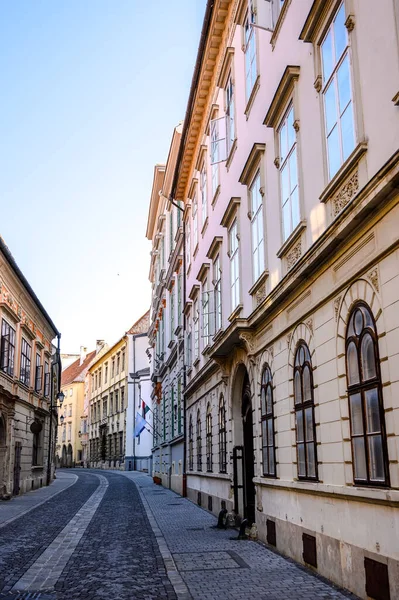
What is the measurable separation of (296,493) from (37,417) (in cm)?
2531

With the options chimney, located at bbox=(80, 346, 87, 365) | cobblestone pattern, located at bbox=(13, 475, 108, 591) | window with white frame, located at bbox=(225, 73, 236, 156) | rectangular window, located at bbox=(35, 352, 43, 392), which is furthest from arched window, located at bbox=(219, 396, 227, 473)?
chimney, located at bbox=(80, 346, 87, 365)

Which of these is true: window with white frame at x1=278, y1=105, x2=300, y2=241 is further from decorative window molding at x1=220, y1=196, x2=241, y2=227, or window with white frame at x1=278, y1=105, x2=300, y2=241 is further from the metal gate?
the metal gate

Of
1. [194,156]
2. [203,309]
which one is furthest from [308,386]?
[194,156]

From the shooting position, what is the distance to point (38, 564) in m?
10.6

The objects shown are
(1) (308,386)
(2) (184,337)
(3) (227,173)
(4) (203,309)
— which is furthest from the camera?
(2) (184,337)

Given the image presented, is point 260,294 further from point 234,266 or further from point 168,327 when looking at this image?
A: point 168,327

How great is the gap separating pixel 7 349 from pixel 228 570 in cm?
1837

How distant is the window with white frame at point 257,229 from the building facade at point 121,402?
127 ft

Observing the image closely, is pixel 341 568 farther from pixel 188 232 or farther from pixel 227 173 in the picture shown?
pixel 188 232

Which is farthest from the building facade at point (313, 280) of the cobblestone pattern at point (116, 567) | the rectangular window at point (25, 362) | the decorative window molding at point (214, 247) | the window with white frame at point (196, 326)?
the rectangular window at point (25, 362)

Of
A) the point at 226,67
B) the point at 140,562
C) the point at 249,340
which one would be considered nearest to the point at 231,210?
the point at 249,340

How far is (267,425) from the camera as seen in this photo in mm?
12688

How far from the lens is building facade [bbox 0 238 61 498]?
25.6 m

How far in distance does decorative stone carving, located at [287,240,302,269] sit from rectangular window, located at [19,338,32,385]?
2072cm
